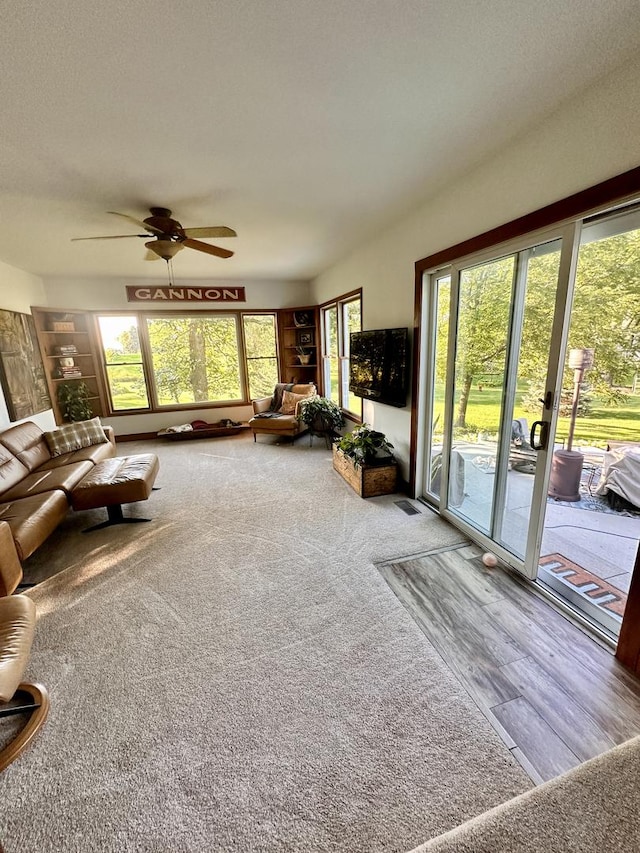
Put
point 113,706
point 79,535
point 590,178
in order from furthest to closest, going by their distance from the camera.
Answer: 1. point 79,535
2. point 590,178
3. point 113,706

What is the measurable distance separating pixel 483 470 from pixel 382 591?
122 cm

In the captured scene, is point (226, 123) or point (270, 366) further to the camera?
point (270, 366)

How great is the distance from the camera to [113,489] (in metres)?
2.90

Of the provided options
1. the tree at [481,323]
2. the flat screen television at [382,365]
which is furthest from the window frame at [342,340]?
the tree at [481,323]

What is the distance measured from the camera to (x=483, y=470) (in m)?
2.64

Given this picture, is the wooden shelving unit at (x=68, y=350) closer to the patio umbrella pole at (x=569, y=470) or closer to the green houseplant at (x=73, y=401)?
the green houseplant at (x=73, y=401)

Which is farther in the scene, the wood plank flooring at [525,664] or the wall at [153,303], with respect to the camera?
the wall at [153,303]

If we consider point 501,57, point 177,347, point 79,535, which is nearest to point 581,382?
point 501,57

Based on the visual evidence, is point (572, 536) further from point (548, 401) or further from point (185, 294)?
point (185, 294)

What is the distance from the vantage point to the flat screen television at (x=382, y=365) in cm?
327

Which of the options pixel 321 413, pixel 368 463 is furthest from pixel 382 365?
pixel 321 413

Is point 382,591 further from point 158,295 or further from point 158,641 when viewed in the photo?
point 158,295

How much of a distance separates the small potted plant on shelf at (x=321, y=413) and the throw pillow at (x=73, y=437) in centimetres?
260

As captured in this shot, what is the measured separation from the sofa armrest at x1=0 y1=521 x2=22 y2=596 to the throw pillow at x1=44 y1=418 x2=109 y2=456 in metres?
2.00
